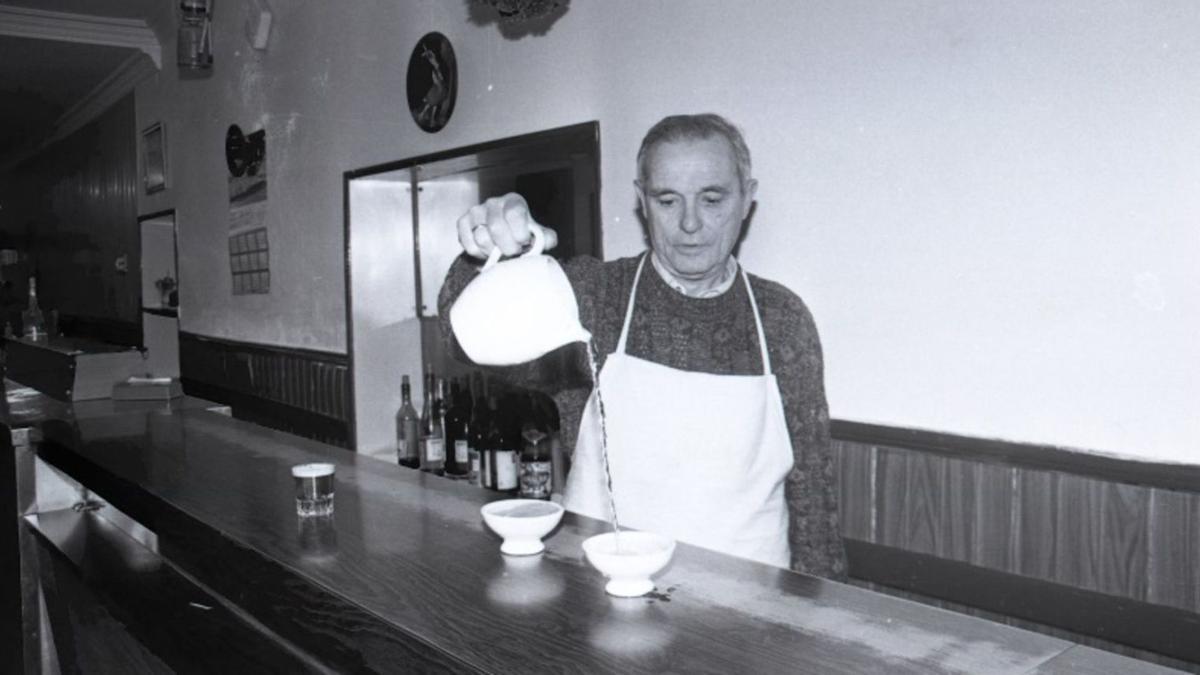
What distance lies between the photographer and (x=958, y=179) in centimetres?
205

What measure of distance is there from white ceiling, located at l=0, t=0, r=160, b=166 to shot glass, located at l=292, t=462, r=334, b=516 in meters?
5.29

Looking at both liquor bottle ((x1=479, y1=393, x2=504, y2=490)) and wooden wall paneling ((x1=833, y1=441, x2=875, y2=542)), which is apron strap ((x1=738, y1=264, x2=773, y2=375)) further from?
liquor bottle ((x1=479, y1=393, x2=504, y2=490))

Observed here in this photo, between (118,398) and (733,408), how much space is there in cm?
266

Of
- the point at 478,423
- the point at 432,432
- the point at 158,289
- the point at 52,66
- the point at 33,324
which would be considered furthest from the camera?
the point at 158,289

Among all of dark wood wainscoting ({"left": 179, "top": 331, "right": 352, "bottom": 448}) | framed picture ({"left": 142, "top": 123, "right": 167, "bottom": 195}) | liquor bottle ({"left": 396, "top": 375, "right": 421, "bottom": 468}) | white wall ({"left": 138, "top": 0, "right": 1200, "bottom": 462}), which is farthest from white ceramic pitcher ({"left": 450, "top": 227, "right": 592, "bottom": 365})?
framed picture ({"left": 142, "top": 123, "right": 167, "bottom": 195})

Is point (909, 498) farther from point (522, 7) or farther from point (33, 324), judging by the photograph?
point (33, 324)

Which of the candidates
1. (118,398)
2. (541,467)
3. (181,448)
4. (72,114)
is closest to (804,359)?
(541,467)

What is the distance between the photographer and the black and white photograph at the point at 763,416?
4.21 feet

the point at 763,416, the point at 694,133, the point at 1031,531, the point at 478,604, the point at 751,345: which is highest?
the point at 694,133

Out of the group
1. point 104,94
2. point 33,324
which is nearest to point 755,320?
point 33,324

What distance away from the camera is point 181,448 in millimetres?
2551

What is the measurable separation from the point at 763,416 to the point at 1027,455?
542mm

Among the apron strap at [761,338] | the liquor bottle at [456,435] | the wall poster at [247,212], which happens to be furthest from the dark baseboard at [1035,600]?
the wall poster at [247,212]

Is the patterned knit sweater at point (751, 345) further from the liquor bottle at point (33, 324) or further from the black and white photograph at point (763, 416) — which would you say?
the liquor bottle at point (33, 324)
